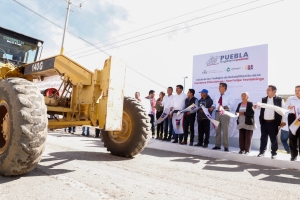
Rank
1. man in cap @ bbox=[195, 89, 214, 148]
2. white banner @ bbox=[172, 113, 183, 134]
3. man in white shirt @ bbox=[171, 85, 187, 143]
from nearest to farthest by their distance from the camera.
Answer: man in cap @ bbox=[195, 89, 214, 148]
white banner @ bbox=[172, 113, 183, 134]
man in white shirt @ bbox=[171, 85, 187, 143]

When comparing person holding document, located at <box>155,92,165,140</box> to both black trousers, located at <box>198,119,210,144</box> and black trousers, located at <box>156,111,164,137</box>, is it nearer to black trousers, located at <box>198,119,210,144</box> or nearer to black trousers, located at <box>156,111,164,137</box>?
black trousers, located at <box>156,111,164,137</box>

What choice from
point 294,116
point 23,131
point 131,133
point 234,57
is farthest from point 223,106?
point 23,131

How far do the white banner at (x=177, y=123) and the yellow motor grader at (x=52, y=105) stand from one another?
119 inches

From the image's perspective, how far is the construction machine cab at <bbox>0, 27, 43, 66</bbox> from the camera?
5.29m

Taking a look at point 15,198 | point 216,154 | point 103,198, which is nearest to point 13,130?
point 15,198

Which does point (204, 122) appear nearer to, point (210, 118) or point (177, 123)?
point (210, 118)

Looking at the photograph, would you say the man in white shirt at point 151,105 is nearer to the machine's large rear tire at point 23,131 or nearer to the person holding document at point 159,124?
the person holding document at point 159,124

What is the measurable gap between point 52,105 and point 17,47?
210 centimetres

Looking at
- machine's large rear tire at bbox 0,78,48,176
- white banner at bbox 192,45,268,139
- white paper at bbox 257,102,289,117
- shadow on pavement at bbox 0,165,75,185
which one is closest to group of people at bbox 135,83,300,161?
white paper at bbox 257,102,289,117

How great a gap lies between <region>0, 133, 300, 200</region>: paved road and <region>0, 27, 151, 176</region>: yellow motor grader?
1.28 feet

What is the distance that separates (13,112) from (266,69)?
6.68 m

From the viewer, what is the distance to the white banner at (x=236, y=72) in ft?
23.2

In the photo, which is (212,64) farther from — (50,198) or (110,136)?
(50,198)

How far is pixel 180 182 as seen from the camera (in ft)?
10.2
